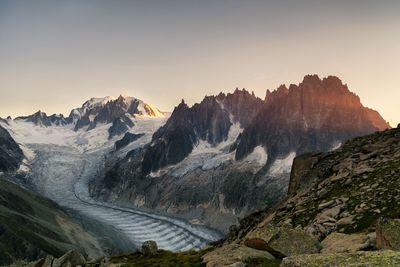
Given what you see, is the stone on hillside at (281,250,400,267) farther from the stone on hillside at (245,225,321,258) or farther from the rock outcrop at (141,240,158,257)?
the rock outcrop at (141,240,158,257)

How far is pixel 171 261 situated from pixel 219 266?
1493 cm

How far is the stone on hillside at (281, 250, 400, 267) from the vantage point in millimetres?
18219

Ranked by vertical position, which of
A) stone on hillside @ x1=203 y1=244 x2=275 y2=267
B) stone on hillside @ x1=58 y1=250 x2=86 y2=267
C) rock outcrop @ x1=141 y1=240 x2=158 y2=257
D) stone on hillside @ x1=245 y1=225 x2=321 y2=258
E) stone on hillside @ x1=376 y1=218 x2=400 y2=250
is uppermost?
stone on hillside @ x1=376 y1=218 x2=400 y2=250

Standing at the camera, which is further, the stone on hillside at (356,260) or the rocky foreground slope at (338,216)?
the rocky foreground slope at (338,216)

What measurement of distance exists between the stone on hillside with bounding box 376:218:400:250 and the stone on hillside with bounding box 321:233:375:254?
145 centimetres

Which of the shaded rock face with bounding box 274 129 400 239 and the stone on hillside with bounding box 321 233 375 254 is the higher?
the shaded rock face with bounding box 274 129 400 239

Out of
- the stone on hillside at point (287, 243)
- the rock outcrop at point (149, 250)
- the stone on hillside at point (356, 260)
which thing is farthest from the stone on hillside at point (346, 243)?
the rock outcrop at point (149, 250)

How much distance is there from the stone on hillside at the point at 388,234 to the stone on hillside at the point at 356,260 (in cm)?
943

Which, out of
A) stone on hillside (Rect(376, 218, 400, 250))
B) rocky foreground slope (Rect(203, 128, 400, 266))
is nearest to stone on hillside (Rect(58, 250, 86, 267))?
rocky foreground slope (Rect(203, 128, 400, 266))

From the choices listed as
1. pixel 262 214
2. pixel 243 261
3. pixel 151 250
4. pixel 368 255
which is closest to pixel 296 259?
pixel 368 255

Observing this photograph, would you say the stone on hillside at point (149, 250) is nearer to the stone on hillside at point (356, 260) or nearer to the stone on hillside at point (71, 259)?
the stone on hillside at point (71, 259)

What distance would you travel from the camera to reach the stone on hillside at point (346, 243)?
31125 millimetres

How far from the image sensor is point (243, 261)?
109ft

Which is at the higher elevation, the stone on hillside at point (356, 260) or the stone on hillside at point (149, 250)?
the stone on hillside at point (356, 260)
